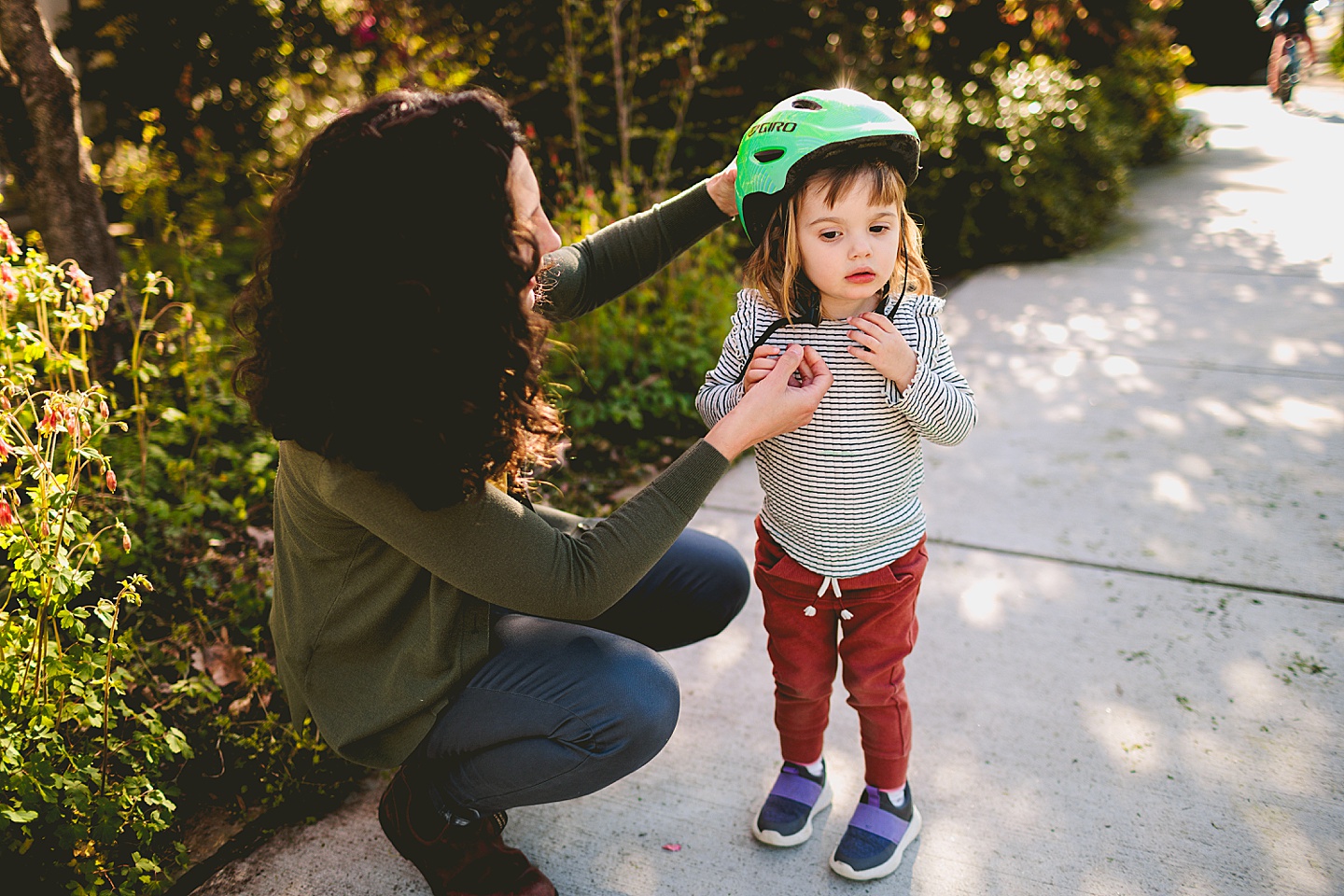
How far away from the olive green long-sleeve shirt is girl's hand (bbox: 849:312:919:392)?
32 centimetres

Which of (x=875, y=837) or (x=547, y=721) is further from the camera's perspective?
(x=875, y=837)

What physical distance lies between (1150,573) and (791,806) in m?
1.43

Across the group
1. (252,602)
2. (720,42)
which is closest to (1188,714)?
(252,602)

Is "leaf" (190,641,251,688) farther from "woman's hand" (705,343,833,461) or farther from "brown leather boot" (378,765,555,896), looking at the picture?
"woman's hand" (705,343,833,461)

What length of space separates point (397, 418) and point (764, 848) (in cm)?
116

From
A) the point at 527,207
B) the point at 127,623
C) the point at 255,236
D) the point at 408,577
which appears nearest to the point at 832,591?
the point at 408,577

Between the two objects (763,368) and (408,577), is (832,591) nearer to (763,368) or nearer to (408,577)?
(763,368)

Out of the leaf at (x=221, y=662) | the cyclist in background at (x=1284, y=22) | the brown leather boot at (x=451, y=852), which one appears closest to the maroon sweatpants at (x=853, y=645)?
the brown leather boot at (x=451, y=852)

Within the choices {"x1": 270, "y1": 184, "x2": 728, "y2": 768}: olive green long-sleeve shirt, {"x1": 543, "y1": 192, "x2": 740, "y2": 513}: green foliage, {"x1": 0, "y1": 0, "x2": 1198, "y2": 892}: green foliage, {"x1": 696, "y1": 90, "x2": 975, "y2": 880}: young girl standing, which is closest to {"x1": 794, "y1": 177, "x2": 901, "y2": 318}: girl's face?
Answer: {"x1": 696, "y1": 90, "x2": 975, "y2": 880}: young girl standing

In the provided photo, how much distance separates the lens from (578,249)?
2.26 metres

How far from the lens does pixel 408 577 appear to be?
170cm

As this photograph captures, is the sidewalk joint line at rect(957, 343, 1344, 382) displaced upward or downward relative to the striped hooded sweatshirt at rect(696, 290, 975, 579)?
downward

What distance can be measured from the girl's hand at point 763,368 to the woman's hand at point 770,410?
38mm

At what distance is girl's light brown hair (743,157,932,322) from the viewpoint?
172cm
